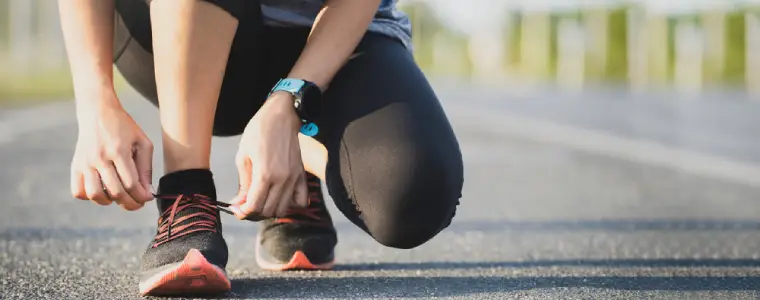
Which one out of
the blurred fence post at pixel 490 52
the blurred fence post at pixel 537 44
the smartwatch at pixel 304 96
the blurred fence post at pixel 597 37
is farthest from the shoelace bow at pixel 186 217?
the blurred fence post at pixel 490 52

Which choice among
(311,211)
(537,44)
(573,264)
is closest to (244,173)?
(311,211)

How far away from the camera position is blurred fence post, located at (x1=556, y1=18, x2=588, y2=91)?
42.2m

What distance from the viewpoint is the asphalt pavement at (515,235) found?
90.0 inches

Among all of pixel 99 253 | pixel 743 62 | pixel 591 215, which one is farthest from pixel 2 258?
pixel 743 62

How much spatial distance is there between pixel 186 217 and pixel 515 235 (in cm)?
151

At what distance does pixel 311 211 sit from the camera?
2.67 meters

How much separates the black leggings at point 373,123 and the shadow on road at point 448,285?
0.11m

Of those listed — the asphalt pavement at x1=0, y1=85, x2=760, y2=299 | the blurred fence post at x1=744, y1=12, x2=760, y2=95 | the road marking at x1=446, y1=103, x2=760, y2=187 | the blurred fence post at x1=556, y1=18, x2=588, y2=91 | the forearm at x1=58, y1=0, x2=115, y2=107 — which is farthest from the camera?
the blurred fence post at x1=556, y1=18, x2=588, y2=91

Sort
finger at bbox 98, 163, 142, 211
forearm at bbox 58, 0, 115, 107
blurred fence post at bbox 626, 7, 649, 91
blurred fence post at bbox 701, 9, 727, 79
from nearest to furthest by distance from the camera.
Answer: finger at bbox 98, 163, 142, 211
forearm at bbox 58, 0, 115, 107
blurred fence post at bbox 701, 9, 727, 79
blurred fence post at bbox 626, 7, 649, 91

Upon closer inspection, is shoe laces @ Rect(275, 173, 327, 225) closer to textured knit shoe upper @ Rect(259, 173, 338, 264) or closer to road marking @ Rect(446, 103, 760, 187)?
textured knit shoe upper @ Rect(259, 173, 338, 264)

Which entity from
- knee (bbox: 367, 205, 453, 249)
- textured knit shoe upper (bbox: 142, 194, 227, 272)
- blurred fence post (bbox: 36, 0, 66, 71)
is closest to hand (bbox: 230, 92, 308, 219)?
textured knit shoe upper (bbox: 142, 194, 227, 272)

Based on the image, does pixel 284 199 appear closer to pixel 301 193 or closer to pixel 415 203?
pixel 301 193

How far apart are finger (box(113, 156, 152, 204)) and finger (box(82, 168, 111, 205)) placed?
0.04 m

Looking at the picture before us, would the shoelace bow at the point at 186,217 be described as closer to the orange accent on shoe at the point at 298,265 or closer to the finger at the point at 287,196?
the finger at the point at 287,196
